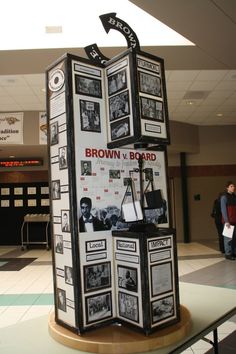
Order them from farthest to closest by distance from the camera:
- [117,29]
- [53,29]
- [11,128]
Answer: [11,128]
[53,29]
[117,29]

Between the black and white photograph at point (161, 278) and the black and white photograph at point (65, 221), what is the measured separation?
477mm

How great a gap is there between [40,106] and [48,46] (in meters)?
3.08

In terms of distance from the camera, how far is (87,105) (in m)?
1.78

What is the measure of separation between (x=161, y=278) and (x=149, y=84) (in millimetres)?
1018

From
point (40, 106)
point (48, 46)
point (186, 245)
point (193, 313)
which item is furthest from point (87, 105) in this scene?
point (186, 245)

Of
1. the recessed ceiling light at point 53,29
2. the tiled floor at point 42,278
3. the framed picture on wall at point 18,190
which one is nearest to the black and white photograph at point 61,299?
the tiled floor at point 42,278

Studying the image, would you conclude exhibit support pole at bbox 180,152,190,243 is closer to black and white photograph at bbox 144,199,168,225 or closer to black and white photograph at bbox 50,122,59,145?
black and white photograph at bbox 144,199,168,225

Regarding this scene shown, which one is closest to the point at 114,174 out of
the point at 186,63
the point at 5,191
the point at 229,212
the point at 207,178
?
the point at 186,63

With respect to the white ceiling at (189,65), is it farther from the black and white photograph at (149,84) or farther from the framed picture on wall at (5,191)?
the framed picture on wall at (5,191)

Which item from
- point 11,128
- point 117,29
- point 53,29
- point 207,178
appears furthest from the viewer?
point 207,178

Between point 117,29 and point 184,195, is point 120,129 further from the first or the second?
point 184,195

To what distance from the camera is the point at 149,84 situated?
179 centimetres

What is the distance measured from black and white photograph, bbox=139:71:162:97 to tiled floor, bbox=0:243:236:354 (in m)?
2.56

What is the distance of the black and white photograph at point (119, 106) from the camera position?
173 cm
